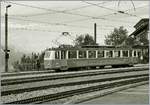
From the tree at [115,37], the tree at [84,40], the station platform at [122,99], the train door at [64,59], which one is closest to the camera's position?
the station platform at [122,99]

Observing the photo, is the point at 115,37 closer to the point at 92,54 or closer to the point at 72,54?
the point at 92,54

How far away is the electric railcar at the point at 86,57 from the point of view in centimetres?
3459

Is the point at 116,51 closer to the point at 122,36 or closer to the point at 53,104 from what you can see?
the point at 53,104

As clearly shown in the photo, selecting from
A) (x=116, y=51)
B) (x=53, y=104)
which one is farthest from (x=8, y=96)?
(x=116, y=51)

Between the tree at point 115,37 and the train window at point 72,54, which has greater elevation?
the tree at point 115,37

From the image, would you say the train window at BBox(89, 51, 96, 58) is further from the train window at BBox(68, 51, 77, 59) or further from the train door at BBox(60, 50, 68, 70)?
the train door at BBox(60, 50, 68, 70)

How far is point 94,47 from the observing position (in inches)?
1471

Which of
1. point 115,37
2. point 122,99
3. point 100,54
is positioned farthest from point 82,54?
point 115,37

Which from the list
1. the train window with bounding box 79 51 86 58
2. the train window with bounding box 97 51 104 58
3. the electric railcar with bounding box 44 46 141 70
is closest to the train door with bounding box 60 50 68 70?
the electric railcar with bounding box 44 46 141 70

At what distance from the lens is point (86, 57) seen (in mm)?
36438

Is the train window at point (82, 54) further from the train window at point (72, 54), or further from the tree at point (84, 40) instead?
the tree at point (84, 40)

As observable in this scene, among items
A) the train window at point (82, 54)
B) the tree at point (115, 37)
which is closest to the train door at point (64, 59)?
the train window at point (82, 54)

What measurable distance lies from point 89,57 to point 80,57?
127 cm

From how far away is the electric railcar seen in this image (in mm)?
34594
